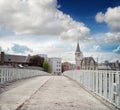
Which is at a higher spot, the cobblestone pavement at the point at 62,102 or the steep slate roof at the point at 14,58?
the steep slate roof at the point at 14,58

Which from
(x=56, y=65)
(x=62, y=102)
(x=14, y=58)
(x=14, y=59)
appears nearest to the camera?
(x=62, y=102)

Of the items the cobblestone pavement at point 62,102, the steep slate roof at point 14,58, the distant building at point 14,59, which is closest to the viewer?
the cobblestone pavement at point 62,102

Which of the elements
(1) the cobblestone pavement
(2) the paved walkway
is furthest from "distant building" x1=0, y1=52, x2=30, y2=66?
(1) the cobblestone pavement

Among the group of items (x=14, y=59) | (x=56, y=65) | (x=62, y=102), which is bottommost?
(x=62, y=102)

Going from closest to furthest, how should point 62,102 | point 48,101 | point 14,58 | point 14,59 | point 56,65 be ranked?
point 62,102 < point 48,101 < point 14,59 < point 14,58 < point 56,65

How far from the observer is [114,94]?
Result: 28.9 ft

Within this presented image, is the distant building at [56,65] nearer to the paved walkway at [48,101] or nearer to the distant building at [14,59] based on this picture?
the distant building at [14,59]

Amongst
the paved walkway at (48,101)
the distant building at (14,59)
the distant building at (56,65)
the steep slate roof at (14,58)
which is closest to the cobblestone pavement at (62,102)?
the paved walkway at (48,101)

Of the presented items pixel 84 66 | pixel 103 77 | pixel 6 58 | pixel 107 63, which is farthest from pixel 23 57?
pixel 103 77

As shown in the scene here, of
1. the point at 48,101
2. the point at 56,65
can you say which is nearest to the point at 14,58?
the point at 56,65

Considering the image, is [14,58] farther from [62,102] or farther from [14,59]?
[62,102]

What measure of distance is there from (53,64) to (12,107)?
160 metres

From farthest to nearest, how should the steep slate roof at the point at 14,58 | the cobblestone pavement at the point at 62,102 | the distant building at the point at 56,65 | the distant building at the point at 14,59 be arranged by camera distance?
1. the distant building at the point at 56,65
2. the steep slate roof at the point at 14,58
3. the distant building at the point at 14,59
4. the cobblestone pavement at the point at 62,102

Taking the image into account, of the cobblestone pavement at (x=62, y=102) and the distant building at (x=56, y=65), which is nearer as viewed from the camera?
the cobblestone pavement at (x=62, y=102)
